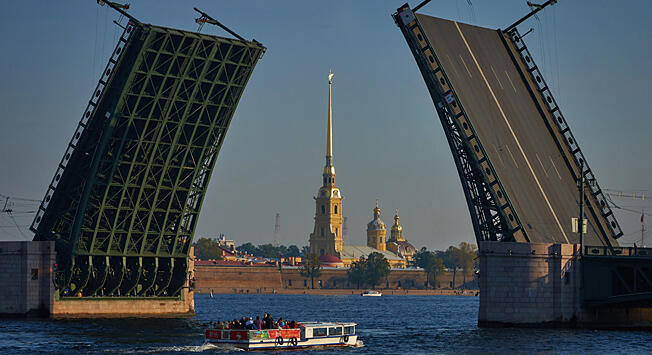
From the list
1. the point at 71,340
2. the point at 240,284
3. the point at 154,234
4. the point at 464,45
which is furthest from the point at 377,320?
the point at 240,284

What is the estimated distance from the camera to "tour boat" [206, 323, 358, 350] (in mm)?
50844

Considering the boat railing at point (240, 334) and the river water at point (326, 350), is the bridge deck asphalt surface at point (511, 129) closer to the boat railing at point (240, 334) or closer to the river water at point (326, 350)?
the river water at point (326, 350)

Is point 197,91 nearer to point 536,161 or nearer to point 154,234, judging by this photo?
point 154,234

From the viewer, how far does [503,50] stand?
65.4 m

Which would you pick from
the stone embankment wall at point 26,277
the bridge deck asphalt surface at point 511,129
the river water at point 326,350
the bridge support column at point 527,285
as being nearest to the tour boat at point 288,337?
the river water at point 326,350

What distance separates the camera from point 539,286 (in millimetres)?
58094

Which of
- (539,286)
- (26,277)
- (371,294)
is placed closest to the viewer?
(539,286)

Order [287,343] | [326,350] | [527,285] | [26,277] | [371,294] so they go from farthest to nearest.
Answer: [371,294], [26,277], [527,285], [326,350], [287,343]

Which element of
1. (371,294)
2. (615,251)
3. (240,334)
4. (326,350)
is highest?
(615,251)

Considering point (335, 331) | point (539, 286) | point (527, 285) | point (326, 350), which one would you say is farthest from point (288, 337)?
point (539, 286)

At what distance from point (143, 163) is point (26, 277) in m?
9.40

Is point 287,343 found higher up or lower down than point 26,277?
lower down

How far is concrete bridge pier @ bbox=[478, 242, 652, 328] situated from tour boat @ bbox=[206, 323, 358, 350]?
8.20 meters

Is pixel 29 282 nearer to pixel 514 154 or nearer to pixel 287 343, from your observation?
pixel 287 343
